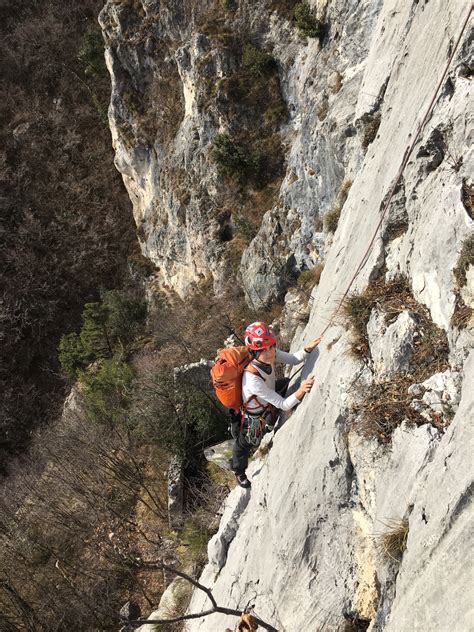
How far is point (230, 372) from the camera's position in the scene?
276 inches

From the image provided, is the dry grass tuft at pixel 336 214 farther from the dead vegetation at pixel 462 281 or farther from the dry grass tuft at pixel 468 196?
the dead vegetation at pixel 462 281

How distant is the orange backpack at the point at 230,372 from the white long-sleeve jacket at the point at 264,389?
0.37ft

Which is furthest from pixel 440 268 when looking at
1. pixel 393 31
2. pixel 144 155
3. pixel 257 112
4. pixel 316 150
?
pixel 144 155

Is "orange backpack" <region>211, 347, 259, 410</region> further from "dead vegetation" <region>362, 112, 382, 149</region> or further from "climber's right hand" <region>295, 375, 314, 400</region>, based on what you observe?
"dead vegetation" <region>362, 112, 382, 149</region>

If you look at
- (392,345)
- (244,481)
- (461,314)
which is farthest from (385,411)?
(244,481)

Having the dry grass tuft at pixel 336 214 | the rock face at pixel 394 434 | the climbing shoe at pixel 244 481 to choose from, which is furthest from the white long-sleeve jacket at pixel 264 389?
the dry grass tuft at pixel 336 214

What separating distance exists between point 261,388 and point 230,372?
21.1 inches

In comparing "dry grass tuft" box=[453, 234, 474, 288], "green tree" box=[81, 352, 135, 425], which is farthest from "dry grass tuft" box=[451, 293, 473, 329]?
"green tree" box=[81, 352, 135, 425]

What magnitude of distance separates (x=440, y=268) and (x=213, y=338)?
16.9m

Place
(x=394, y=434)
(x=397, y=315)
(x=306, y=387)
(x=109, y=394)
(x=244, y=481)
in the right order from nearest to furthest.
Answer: (x=394, y=434) → (x=397, y=315) → (x=306, y=387) → (x=244, y=481) → (x=109, y=394)

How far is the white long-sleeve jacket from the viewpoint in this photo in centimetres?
683

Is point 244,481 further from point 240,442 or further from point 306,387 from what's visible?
point 306,387

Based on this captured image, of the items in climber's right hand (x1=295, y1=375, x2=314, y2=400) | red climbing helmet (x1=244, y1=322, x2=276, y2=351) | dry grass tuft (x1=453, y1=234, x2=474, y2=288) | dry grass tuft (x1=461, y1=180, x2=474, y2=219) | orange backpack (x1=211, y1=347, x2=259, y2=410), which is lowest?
orange backpack (x1=211, y1=347, x2=259, y2=410)

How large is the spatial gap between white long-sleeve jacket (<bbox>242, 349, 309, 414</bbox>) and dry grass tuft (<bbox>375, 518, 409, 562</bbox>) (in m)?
2.61
